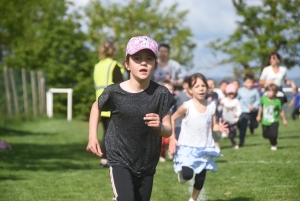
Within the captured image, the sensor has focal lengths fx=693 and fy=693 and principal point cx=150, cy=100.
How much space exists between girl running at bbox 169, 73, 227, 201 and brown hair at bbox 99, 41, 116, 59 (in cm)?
304

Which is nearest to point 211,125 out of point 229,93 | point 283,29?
point 229,93

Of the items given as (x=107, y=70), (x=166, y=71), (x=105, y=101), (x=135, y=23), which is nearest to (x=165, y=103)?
(x=105, y=101)

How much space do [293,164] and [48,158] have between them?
5.18m

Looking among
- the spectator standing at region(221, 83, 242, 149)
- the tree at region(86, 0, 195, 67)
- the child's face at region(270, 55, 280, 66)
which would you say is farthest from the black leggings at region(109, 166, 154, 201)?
the tree at region(86, 0, 195, 67)

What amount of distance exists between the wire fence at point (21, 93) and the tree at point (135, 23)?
22295mm

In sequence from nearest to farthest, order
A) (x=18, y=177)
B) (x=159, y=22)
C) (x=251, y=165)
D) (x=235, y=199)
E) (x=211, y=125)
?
(x=235, y=199), (x=211, y=125), (x=18, y=177), (x=251, y=165), (x=159, y=22)

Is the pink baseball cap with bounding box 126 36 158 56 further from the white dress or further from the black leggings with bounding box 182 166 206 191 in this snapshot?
the white dress

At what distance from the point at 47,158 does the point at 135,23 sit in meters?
43.5

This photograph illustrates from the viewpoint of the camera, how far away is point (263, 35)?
45656mm

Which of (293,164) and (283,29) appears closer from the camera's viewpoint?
(293,164)

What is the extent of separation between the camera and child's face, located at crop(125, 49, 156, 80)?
5.76m

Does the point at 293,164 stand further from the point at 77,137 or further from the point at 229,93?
the point at 77,137

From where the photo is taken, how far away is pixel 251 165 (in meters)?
11.0

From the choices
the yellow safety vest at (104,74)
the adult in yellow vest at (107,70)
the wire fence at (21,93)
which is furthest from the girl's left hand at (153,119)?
the wire fence at (21,93)
